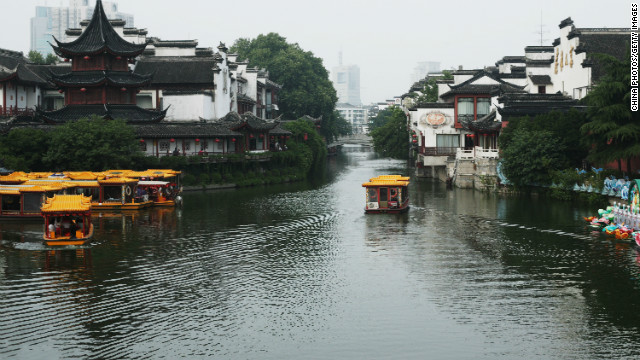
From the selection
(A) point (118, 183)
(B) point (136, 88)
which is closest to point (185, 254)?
(A) point (118, 183)

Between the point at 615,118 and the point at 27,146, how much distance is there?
150ft

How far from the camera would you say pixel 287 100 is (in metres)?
121

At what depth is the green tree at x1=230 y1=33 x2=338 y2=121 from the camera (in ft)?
395

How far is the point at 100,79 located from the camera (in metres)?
69.4

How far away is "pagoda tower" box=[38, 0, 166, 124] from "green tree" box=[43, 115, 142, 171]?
742 cm

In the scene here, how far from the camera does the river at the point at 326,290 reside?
67.6 ft

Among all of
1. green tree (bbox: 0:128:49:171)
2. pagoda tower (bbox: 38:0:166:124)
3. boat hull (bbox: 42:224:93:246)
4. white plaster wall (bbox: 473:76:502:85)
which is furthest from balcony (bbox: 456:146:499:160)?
boat hull (bbox: 42:224:93:246)

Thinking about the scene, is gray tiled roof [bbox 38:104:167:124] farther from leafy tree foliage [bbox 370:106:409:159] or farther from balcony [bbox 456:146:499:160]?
leafy tree foliage [bbox 370:106:409:159]

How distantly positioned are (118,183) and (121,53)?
25193 millimetres

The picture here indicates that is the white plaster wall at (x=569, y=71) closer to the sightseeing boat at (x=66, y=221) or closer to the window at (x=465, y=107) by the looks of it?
the window at (x=465, y=107)

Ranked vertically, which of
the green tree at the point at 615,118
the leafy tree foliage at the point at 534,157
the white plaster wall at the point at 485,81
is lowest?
the leafy tree foliage at the point at 534,157

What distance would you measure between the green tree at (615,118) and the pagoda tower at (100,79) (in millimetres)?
41176

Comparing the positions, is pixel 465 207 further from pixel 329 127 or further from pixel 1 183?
pixel 329 127

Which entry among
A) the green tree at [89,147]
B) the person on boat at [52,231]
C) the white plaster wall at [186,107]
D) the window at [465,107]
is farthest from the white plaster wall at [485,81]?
the person on boat at [52,231]
